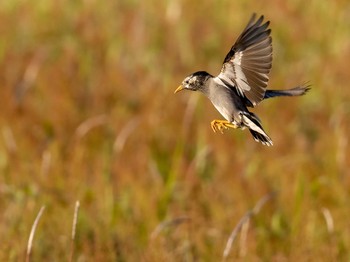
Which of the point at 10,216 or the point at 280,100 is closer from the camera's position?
the point at 10,216

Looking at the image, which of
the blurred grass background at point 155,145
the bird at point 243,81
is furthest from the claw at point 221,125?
the blurred grass background at point 155,145

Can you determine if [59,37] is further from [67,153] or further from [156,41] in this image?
[67,153]

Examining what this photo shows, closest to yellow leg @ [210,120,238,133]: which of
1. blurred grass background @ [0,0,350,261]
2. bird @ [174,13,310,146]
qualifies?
bird @ [174,13,310,146]

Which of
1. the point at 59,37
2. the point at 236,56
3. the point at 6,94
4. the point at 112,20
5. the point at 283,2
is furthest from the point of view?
the point at 283,2

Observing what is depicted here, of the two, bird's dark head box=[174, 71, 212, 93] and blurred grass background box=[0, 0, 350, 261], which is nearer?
bird's dark head box=[174, 71, 212, 93]

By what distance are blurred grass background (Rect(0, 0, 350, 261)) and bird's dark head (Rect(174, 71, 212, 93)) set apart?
1.34 m

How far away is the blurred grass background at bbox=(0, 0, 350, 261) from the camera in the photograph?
12.2 ft

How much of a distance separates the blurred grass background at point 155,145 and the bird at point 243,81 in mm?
1296

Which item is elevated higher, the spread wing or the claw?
the spread wing

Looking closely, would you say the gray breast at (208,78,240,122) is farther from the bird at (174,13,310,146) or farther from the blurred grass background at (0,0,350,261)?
the blurred grass background at (0,0,350,261)

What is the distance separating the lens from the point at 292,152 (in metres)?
5.10

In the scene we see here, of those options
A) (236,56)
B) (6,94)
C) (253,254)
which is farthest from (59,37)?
(236,56)

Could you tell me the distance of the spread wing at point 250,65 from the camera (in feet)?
5.27

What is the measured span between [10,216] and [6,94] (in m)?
1.84
